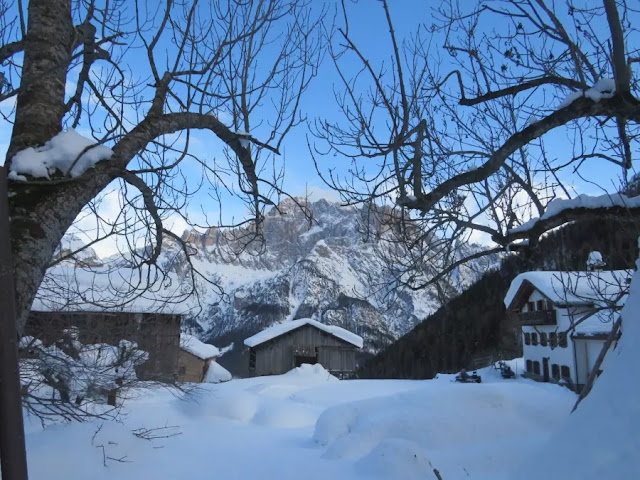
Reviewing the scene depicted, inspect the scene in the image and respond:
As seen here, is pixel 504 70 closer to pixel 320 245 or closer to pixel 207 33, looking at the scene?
pixel 207 33

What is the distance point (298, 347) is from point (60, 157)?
25.8 metres

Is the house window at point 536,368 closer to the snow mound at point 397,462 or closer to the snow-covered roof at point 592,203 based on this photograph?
the snow mound at point 397,462

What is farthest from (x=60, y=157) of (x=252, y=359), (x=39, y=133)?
(x=252, y=359)

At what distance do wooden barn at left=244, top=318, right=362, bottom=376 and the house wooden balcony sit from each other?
952 centimetres

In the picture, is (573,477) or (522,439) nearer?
(573,477)

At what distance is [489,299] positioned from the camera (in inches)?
1537

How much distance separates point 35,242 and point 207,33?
2573mm

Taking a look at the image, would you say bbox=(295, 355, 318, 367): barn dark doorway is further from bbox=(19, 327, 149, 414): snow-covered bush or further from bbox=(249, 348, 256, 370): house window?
bbox=(19, 327, 149, 414): snow-covered bush

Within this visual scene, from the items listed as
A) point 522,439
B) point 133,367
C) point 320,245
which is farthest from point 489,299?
point 320,245

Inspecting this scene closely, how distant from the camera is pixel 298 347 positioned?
27234 millimetres

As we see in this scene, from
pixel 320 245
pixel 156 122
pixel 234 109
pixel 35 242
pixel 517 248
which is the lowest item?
pixel 35 242

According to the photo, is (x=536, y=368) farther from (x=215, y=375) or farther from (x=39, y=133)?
(x=39, y=133)

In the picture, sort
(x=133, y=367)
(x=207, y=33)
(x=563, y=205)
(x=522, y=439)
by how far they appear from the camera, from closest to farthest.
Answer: (x=563, y=205) < (x=207, y=33) < (x=522, y=439) < (x=133, y=367)

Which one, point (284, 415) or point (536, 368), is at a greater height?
point (536, 368)
